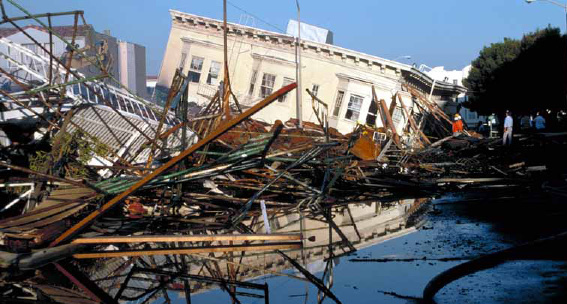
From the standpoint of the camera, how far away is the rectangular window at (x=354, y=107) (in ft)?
113

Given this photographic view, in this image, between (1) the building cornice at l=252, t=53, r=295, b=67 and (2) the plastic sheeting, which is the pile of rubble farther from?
(2) the plastic sheeting

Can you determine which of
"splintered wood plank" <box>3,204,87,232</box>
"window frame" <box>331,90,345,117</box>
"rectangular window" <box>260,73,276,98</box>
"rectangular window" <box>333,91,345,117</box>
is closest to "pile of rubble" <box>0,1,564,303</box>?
"splintered wood plank" <box>3,204,87,232</box>

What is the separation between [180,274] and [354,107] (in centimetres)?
2941

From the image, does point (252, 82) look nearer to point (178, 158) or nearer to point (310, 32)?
point (310, 32)

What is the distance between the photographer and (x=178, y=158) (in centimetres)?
456

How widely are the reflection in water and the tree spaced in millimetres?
44851

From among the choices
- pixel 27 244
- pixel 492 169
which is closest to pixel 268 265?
pixel 27 244

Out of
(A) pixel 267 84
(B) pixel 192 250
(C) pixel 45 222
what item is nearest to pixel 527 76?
(A) pixel 267 84

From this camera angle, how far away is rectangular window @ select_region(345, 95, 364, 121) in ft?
113

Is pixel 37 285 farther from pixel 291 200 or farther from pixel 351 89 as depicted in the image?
pixel 351 89

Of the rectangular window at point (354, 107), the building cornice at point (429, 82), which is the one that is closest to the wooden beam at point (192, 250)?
the rectangular window at point (354, 107)

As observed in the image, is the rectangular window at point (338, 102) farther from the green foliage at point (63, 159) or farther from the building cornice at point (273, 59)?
the green foliage at point (63, 159)

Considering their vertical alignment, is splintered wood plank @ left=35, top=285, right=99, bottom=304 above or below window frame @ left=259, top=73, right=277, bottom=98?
below

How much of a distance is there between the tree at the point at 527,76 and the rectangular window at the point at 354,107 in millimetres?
21789
